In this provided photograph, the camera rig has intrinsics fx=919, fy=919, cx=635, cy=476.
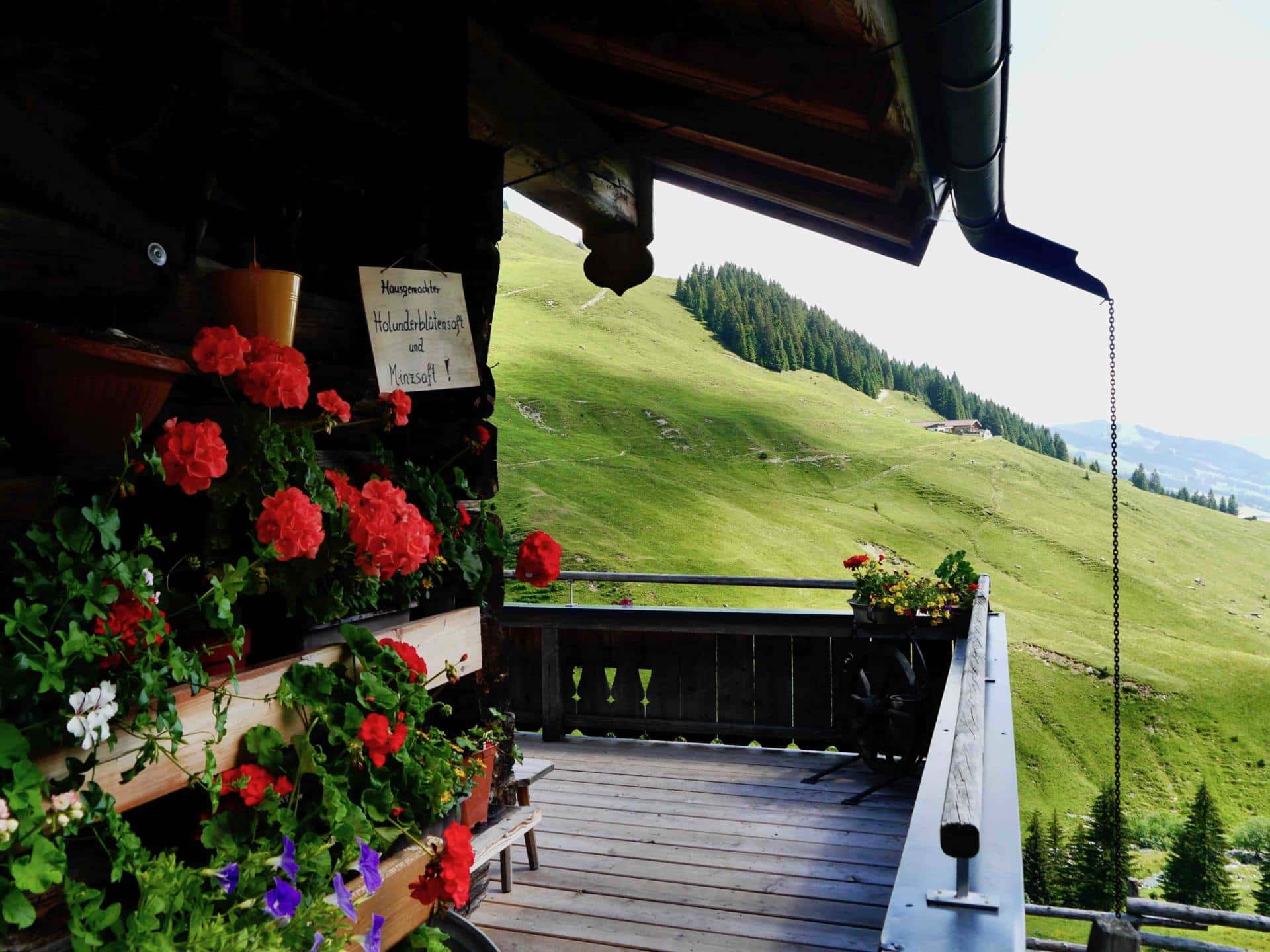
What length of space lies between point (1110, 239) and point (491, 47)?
134408 millimetres

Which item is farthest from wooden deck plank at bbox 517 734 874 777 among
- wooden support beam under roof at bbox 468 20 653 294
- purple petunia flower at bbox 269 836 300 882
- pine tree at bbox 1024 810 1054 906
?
pine tree at bbox 1024 810 1054 906

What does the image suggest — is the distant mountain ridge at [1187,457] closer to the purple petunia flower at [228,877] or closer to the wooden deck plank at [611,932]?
the wooden deck plank at [611,932]

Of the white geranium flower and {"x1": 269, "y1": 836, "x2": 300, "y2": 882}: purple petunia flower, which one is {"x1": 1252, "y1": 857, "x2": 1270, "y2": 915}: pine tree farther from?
the white geranium flower

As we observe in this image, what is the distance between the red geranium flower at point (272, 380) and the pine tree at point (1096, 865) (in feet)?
62.5

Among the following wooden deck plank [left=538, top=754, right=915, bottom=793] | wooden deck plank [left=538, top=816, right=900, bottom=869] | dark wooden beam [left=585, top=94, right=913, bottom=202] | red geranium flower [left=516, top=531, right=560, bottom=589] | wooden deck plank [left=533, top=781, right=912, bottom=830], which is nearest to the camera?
red geranium flower [left=516, top=531, right=560, bottom=589]

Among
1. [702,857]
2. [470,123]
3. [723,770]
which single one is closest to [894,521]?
[723,770]

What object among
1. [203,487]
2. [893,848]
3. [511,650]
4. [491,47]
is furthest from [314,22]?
[511,650]

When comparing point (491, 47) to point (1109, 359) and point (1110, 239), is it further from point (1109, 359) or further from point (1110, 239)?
point (1110, 239)

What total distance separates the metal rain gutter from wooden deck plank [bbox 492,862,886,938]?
2253mm

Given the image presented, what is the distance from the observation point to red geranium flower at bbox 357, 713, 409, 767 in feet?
4.70

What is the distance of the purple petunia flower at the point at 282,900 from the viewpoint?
1.14m

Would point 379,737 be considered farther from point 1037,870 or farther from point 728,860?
point 1037,870

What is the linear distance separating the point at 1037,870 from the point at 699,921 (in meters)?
15.7

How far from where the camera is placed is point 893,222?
3408 millimetres
